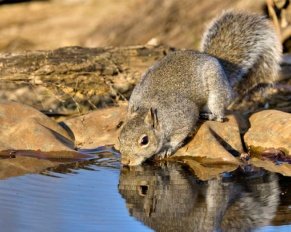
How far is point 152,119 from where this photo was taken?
648cm

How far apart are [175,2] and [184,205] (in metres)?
4.30

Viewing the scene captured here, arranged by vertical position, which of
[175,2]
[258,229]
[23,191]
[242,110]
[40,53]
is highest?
[175,2]

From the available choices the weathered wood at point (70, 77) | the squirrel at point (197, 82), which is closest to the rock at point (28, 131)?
the squirrel at point (197, 82)

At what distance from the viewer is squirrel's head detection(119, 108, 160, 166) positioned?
6281mm

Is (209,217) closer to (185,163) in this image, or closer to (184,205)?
(184,205)

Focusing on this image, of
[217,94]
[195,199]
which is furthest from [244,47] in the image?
[195,199]

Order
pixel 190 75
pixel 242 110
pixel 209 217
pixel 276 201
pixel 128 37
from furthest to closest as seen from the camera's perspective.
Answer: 1. pixel 128 37
2. pixel 242 110
3. pixel 190 75
4. pixel 276 201
5. pixel 209 217

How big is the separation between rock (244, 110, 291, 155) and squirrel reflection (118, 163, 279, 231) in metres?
0.75

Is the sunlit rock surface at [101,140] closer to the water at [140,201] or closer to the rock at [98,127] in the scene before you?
the rock at [98,127]

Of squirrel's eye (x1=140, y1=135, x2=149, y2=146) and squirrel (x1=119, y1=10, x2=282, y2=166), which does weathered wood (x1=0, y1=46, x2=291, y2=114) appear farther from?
squirrel's eye (x1=140, y1=135, x2=149, y2=146)

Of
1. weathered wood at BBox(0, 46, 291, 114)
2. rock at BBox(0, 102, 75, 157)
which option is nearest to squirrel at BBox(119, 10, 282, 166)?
rock at BBox(0, 102, 75, 157)

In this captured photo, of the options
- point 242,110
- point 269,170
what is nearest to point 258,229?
point 269,170

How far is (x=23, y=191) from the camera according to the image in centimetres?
539

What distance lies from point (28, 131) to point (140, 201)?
1761 mm
